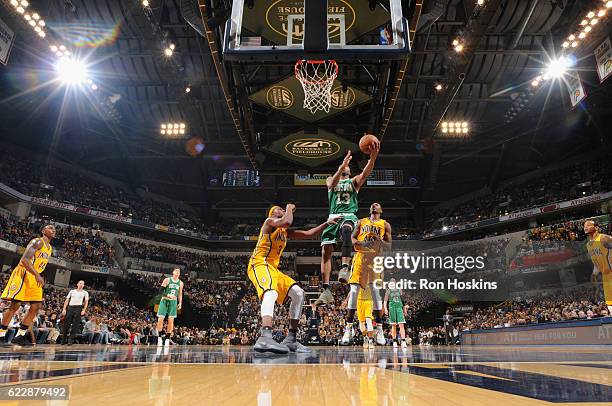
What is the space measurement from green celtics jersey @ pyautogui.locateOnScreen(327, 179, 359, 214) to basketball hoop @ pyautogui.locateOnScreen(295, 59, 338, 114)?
4.08 meters

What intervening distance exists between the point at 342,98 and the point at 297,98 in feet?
4.28

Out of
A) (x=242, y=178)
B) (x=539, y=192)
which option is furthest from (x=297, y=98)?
(x=539, y=192)

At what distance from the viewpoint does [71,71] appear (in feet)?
57.0

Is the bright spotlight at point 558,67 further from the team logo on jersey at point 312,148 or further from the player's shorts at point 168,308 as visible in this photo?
the player's shorts at point 168,308

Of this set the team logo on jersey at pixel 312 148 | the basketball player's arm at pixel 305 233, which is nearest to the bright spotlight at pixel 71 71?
the team logo on jersey at pixel 312 148

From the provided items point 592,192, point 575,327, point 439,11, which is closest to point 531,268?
point 592,192

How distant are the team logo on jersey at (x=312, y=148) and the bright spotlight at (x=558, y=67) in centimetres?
1017

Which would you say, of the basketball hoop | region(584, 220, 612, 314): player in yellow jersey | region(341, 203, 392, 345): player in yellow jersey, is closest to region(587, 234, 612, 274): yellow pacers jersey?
region(584, 220, 612, 314): player in yellow jersey

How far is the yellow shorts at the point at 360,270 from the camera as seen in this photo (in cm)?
604

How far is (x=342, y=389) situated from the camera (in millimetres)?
1412

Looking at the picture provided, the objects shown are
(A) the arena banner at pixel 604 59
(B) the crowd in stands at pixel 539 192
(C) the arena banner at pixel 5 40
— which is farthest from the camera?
(B) the crowd in stands at pixel 539 192

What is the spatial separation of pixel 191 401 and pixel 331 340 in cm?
1594

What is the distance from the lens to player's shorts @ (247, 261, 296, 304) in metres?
3.76

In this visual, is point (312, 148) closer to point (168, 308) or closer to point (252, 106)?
point (252, 106)
